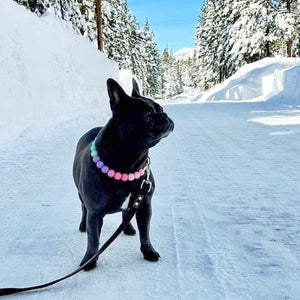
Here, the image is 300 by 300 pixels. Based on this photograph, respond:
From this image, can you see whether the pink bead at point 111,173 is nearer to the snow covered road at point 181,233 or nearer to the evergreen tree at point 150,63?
the snow covered road at point 181,233

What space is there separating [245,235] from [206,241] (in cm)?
33

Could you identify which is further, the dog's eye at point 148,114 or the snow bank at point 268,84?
the snow bank at point 268,84

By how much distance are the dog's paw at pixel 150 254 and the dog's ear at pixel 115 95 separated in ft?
3.35

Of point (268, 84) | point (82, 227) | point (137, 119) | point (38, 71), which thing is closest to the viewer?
point (137, 119)

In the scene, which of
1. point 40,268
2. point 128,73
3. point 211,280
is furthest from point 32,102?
point 128,73

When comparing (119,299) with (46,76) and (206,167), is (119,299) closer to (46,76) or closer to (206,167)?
(206,167)

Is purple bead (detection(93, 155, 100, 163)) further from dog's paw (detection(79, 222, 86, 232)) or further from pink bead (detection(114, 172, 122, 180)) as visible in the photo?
dog's paw (detection(79, 222, 86, 232))

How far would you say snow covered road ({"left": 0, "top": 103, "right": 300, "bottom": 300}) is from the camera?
6.93ft

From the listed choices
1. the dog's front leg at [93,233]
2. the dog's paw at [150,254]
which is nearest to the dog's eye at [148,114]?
the dog's front leg at [93,233]

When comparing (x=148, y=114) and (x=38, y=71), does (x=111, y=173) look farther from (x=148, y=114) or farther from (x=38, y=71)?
(x=38, y=71)

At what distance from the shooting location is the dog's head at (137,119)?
1962 millimetres

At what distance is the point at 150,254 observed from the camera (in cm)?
242

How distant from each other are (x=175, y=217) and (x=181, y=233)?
0.38 metres

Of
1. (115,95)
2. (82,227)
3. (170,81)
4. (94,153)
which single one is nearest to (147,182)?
(94,153)
